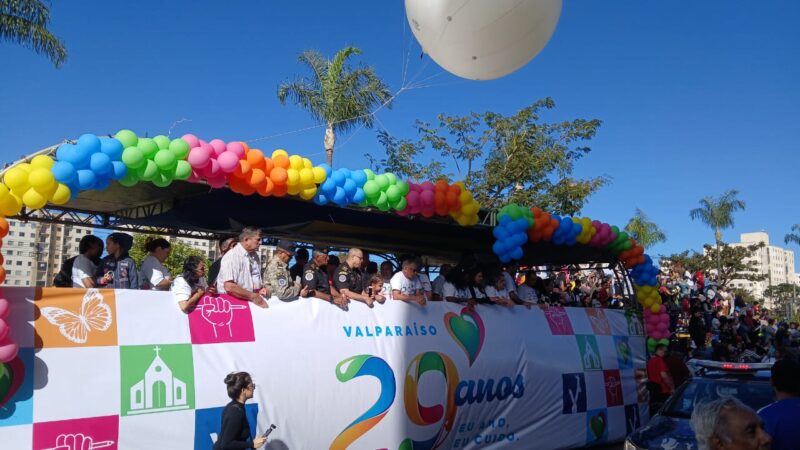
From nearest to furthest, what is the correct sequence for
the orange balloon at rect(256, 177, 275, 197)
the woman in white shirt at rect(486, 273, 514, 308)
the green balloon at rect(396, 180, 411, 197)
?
the orange balloon at rect(256, 177, 275, 197), the green balloon at rect(396, 180, 411, 197), the woman in white shirt at rect(486, 273, 514, 308)

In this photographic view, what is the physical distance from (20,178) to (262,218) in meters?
4.86

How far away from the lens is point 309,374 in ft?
23.2

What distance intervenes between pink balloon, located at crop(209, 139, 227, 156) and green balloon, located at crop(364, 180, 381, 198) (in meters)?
2.03

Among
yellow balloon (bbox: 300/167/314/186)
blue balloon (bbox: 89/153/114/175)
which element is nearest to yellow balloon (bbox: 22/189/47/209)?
blue balloon (bbox: 89/153/114/175)

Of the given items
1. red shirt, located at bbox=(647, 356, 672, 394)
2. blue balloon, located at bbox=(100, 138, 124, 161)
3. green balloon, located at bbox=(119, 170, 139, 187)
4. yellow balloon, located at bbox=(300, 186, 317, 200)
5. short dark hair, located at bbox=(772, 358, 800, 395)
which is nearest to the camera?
short dark hair, located at bbox=(772, 358, 800, 395)

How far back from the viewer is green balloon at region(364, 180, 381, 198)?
8.38m

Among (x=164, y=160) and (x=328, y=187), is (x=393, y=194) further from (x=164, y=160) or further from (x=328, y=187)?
(x=164, y=160)

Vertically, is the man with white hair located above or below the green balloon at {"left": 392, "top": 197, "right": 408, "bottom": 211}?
below

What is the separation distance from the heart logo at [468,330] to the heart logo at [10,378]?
4.96 meters

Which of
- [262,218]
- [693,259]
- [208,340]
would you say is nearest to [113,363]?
[208,340]

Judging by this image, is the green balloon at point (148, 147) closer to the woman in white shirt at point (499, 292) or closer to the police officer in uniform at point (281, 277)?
the police officer in uniform at point (281, 277)

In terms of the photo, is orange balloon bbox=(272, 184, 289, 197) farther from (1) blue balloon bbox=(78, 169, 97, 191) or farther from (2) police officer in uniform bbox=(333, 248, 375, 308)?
(1) blue balloon bbox=(78, 169, 97, 191)

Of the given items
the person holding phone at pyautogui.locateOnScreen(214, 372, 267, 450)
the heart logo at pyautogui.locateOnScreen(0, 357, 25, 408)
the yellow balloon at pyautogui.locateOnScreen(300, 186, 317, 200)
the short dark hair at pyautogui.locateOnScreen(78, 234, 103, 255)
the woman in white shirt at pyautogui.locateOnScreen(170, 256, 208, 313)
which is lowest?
the person holding phone at pyautogui.locateOnScreen(214, 372, 267, 450)

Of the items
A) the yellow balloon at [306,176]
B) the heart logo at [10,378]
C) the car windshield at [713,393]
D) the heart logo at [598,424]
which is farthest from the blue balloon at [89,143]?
the heart logo at [598,424]
